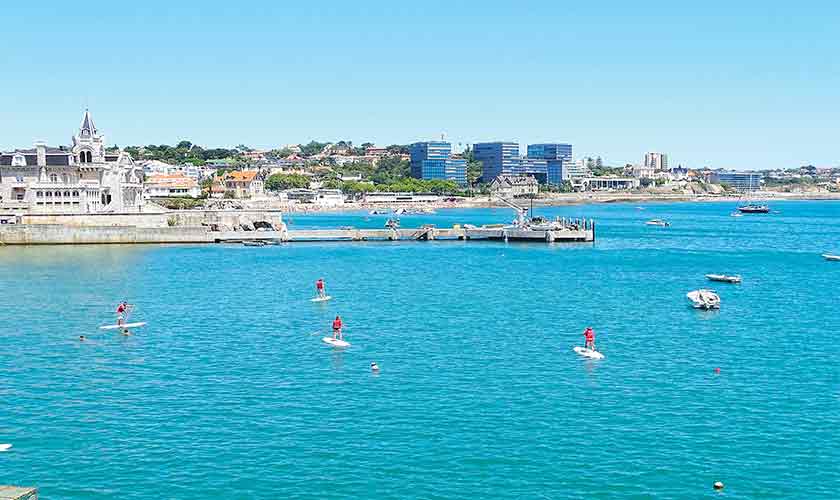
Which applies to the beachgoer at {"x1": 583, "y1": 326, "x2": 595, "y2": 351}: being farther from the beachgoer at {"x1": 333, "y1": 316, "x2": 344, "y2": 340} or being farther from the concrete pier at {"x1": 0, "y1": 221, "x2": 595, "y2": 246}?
the concrete pier at {"x1": 0, "y1": 221, "x2": 595, "y2": 246}

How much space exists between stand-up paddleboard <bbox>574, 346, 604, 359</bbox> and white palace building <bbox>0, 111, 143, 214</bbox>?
300ft

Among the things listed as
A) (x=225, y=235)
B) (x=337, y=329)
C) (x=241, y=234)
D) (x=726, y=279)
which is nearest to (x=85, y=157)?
(x=225, y=235)

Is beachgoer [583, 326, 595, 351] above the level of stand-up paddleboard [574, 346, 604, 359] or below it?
above

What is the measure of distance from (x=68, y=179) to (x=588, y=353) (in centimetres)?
9938

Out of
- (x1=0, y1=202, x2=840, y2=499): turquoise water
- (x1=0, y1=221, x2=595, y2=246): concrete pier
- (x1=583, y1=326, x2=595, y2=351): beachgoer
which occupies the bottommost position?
(x1=0, y1=202, x2=840, y2=499): turquoise water

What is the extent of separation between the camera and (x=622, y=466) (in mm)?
28875

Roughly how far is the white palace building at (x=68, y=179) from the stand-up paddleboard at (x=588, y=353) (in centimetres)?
9138

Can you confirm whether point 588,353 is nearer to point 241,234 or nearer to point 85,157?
point 241,234

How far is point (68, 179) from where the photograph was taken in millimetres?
123812

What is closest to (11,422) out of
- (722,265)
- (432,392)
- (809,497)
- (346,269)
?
(432,392)

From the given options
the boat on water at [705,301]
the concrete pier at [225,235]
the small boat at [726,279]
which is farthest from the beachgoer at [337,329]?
the concrete pier at [225,235]

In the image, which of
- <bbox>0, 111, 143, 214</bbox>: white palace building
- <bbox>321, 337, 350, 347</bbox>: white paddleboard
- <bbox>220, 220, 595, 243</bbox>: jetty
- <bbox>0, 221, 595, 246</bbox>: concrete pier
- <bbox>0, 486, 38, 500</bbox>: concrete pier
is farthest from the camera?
<bbox>0, 111, 143, 214</bbox>: white palace building

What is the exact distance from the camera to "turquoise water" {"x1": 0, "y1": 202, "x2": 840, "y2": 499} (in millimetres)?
28125

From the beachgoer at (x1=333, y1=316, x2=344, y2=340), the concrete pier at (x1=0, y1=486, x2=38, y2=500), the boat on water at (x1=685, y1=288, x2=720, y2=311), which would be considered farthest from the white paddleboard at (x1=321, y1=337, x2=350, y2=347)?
the boat on water at (x1=685, y1=288, x2=720, y2=311)
